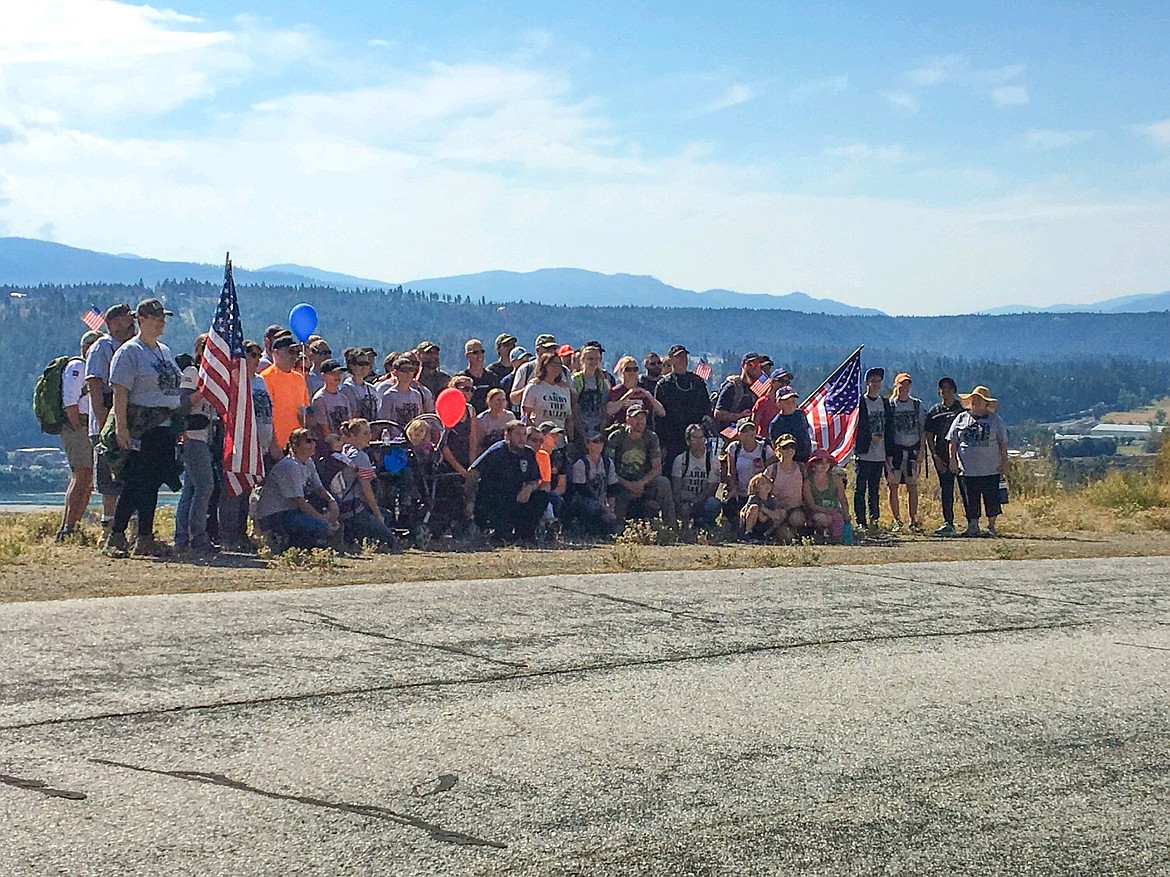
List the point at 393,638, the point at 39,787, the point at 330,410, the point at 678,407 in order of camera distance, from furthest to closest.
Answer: the point at 678,407
the point at 330,410
the point at 393,638
the point at 39,787

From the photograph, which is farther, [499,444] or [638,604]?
[499,444]

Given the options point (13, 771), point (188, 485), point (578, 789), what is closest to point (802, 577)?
point (188, 485)

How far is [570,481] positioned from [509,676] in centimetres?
782

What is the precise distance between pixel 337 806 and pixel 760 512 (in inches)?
403

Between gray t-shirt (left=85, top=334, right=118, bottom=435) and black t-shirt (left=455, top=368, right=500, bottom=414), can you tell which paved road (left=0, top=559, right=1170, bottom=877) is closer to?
gray t-shirt (left=85, top=334, right=118, bottom=435)

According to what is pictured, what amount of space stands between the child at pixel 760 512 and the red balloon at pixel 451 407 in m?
3.02

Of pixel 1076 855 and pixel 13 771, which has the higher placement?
pixel 13 771

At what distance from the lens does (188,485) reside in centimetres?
1287

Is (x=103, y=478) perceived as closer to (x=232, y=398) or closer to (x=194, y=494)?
(x=194, y=494)

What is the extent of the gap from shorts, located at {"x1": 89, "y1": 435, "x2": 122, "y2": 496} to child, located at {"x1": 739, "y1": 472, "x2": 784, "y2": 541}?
6.11 meters

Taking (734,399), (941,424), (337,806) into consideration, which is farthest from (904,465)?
(337,806)

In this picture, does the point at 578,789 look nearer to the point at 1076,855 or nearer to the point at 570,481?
the point at 1076,855

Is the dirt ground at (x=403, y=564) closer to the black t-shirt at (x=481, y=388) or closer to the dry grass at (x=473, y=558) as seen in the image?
the dry grass at (x=473, y=558)

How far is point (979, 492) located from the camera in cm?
1741
